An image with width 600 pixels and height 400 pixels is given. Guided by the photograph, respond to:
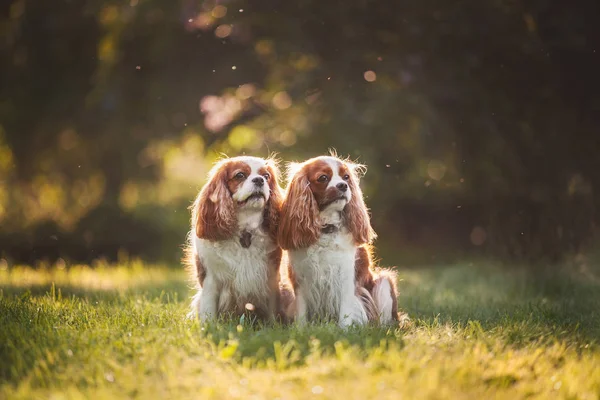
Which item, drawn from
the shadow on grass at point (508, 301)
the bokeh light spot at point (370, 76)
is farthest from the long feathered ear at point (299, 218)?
the bokeh light spot at point (370, 76)

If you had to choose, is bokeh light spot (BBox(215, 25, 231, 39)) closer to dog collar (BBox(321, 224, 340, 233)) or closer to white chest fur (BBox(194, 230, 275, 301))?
white chest fur (BBox(194, 230, 275, 301))

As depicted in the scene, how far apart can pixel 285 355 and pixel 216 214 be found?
4.56 feet

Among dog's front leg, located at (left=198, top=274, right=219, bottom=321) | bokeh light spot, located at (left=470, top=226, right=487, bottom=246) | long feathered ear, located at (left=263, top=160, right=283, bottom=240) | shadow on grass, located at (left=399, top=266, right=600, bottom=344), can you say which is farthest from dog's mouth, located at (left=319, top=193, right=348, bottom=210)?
bokeh light spot, located at (left=470, top=226, right=487, bottom=246)

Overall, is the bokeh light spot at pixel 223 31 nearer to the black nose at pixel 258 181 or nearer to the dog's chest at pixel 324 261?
the black nose at pixel 258 181

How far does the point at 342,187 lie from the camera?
196 inches

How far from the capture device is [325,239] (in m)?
5.02

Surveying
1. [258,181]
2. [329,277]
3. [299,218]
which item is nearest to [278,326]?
[329,277]

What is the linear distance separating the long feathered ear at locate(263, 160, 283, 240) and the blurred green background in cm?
518

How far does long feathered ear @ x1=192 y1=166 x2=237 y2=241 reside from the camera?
4.99 metres

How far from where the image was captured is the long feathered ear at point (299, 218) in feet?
16.0

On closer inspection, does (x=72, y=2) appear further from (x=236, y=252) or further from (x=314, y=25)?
(x=236, y=252)

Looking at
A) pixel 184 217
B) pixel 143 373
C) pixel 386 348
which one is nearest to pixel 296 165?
pixel 386 348

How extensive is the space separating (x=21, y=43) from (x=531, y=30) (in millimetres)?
9173

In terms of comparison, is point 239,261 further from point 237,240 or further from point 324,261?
point 324,261
